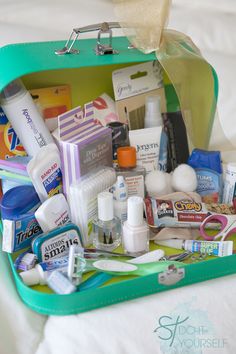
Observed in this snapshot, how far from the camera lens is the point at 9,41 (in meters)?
1.04

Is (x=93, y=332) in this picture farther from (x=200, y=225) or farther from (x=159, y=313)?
(x=200, y=225)

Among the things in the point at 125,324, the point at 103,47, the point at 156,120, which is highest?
the point at 103,47

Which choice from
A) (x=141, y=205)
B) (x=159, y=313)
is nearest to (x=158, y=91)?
(x=141, y=205)

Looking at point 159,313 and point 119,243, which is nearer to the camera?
point 159,313

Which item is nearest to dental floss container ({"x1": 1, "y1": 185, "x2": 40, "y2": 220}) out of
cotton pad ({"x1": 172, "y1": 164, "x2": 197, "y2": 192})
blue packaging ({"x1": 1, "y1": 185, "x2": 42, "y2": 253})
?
blue packaging ({"x1": 1, "y1": 185, "x2": 42, "y2": 253})

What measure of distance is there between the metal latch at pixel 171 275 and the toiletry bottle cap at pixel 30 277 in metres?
0.15

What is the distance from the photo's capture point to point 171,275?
2.05 feet

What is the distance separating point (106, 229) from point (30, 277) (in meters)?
0.13

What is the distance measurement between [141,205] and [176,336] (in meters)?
0.17

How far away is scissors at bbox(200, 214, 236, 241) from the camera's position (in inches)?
27.9

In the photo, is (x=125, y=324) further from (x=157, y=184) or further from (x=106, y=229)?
(x=157, y=184)

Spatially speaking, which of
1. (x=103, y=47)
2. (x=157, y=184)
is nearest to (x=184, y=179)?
(x=157, y=184)

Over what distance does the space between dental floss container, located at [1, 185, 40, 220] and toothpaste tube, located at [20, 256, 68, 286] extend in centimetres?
8

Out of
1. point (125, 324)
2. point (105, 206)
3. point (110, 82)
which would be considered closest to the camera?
point (125, 324)
